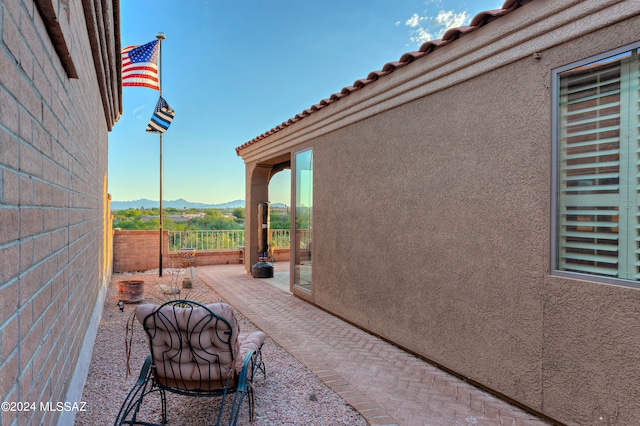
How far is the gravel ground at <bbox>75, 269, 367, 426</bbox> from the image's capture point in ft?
10.8

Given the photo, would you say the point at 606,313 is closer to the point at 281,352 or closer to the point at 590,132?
the point at 590,132

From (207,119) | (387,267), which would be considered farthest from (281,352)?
(207,119)

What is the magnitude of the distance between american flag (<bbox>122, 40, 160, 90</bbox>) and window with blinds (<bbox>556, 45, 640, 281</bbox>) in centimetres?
864

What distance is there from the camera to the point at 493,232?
3.78 m

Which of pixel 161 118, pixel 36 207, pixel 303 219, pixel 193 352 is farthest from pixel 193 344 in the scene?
pixel 161 118

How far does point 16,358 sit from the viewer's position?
1194mm

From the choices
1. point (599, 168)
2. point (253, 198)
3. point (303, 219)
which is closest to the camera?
point (599, 168)

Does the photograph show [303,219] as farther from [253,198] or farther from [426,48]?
[426,48]

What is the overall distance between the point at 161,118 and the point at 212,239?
465 centimetres

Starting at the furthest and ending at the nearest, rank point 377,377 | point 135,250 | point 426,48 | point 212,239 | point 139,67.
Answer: point 212,239
point 135,250
point 139,67
point 426,48
point 377,377

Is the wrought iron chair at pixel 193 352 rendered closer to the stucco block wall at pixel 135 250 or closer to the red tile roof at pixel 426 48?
the red tile roof at pixel 426 48

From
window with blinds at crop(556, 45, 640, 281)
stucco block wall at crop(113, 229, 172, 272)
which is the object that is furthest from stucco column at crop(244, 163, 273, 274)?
window with blinds at crop(556, 45, 640, 281)

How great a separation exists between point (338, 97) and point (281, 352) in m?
4.05

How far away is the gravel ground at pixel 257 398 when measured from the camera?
3.28 metres
